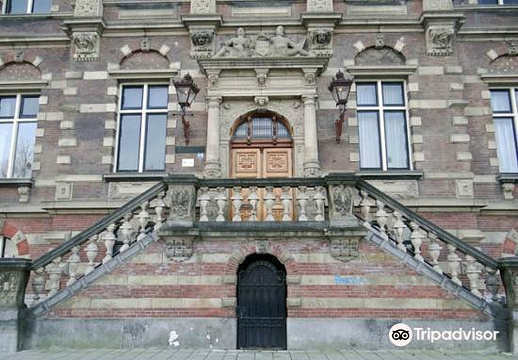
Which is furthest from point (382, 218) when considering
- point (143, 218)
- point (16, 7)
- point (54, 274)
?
Result: point (16, 7)

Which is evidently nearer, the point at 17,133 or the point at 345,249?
the point at 345,249

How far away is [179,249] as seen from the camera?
8.58m

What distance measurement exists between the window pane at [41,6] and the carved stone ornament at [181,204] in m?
8.64

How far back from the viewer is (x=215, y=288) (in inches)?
334

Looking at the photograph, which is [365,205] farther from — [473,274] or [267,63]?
[267,63]

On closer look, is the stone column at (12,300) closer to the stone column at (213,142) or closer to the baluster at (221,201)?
the baluster at (221,201)

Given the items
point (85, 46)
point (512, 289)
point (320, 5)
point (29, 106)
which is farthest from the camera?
point (29, 106)

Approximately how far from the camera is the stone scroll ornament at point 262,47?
12.0 m

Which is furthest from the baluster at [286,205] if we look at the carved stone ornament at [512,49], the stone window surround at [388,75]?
the carved stone ornament at [512,49]

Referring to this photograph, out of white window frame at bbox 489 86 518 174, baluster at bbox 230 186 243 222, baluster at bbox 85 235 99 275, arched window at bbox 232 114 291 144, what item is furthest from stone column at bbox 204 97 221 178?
white window frame at bbox 489 86 518 174

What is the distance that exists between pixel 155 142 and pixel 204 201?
13.7 ft

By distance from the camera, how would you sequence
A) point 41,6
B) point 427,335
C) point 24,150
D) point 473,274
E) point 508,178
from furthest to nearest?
point 41,6
point 24,150
point 508,178
point 473,274
point 427,335

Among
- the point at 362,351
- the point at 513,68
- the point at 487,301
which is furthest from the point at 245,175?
the point at 513,68

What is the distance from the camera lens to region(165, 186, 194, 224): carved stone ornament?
8703 millimetres
